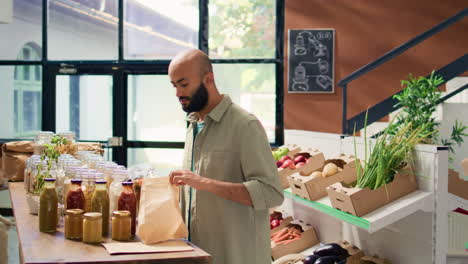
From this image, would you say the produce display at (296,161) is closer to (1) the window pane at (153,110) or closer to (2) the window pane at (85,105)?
(1) the window pane at (153,110)

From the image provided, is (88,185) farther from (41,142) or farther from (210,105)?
(41,142)

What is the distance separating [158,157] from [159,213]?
17.5 feet

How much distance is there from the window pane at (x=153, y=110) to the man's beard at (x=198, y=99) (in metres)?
5.09

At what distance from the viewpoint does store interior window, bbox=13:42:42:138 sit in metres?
7.62

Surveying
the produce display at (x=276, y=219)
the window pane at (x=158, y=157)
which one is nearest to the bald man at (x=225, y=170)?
the produce display at (x=276, y=219)

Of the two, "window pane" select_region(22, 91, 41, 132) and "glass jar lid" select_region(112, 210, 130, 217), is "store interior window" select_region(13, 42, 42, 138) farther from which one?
"glass jar lid" select_region(112, 210, 130, 217)

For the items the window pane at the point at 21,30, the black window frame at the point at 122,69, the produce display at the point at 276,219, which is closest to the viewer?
the produce display at the point at 276,219

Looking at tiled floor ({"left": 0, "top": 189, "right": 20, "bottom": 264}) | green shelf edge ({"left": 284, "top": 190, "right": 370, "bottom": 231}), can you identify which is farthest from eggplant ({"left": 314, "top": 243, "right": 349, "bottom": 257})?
tiled floor ({"left": 0, "top": 189, "right": 20, "bottom": 264})

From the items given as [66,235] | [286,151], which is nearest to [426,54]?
[286,151]

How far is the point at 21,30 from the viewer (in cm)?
768

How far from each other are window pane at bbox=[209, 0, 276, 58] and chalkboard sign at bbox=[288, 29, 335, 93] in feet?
1.07

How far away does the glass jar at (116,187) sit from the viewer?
7.52ft

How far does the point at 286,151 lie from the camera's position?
4.44 m

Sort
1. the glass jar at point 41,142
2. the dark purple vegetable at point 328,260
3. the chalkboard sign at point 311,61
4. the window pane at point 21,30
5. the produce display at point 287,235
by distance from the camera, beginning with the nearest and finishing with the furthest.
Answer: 1. the dark purple vegetable at point 328,260
2. the glass jar at point 41,142
3. the produce display at point 287,235
4. the chalkboard sign at point 311,61
5. the window pane at point 21,30
